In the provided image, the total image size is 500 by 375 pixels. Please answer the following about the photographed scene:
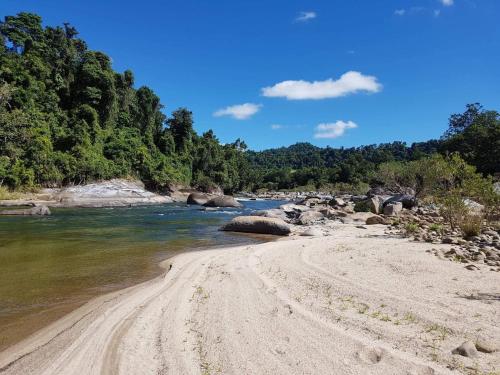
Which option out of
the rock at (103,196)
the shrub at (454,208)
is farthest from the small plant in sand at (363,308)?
the rock at (103,196)

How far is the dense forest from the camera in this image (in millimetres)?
53625

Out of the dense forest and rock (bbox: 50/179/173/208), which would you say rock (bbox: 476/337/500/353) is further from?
the dense forest

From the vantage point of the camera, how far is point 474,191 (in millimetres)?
15820

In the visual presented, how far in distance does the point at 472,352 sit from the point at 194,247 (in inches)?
490

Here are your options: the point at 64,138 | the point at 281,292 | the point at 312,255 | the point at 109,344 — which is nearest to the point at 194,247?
the point at 312,255

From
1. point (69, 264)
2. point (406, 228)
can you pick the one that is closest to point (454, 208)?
point (406, 228)

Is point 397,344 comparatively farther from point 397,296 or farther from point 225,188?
point 225,188

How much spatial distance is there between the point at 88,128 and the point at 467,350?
7580cm

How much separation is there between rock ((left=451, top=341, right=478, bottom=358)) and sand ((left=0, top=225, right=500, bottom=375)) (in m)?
0.08

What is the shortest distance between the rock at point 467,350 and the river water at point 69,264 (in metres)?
6.64

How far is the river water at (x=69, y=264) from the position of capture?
7379mm

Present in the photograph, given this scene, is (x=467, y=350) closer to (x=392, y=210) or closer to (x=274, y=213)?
(x=274, y=213)

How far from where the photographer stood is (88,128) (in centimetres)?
7056

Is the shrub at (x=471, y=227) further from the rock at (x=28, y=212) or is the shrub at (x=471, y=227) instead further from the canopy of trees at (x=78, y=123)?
the canopy of trees at (x=78, y=123)
